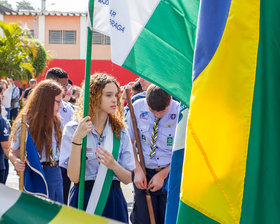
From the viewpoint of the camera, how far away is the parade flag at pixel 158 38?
2529mm

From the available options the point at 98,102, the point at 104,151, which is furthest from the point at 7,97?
the point at 104,151

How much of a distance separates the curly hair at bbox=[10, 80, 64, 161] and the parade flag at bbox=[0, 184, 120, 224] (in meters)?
2.95

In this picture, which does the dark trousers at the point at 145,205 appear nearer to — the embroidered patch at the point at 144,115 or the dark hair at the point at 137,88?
the embroidered patch at the point at 144,115

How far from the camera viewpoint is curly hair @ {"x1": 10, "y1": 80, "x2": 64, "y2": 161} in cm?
466

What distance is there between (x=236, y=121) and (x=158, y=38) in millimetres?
817

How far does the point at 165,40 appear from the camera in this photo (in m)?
2.59

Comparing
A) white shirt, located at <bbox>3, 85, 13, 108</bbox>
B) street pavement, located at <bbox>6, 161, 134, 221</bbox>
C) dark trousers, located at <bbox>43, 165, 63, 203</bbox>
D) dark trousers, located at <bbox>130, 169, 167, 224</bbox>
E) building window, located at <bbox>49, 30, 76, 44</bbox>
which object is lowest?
street pavement, located at <bbox>6, 161, 134, 221</bbox>

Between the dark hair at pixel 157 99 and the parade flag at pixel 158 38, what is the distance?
209 centimetres

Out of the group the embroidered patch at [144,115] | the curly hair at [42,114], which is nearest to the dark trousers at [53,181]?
the curly hair at [42,114]

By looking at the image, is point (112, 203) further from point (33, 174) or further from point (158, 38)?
point (158, 38)

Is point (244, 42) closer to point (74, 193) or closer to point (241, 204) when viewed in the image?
point (241, 204)

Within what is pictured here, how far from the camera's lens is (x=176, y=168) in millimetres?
2834

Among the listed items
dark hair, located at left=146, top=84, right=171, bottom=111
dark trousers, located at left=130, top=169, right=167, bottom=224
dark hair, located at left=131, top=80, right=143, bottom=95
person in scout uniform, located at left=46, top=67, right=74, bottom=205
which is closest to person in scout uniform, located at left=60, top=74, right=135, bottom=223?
dark hair, located at left=146, top=84, right=171, bottom=111

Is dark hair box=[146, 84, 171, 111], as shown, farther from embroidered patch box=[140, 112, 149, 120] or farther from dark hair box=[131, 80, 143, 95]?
dark hair box=[131, 80, 143, 95]
